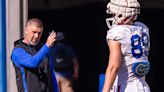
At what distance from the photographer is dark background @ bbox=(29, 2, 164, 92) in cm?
912

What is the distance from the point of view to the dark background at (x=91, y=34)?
9.12 m

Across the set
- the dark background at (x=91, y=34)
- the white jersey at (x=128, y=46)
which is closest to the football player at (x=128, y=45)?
the white jersey at (x=128, y=46)

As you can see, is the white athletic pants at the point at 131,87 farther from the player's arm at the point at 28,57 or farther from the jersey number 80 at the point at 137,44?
the player's arm at the point at 28,57

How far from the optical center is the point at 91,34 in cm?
970

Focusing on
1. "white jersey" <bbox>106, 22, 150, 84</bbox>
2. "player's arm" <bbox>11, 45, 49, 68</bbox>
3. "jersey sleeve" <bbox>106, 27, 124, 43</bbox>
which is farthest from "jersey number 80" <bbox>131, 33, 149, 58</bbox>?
"player's arm" <bbox>11, 45, 49, 68</bbox>

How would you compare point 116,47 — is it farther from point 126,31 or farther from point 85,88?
point 85,88

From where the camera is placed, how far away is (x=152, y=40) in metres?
9.40

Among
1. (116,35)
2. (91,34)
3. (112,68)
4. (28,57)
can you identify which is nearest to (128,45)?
(116,35)

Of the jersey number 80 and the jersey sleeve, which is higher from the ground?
the jersey sleeve

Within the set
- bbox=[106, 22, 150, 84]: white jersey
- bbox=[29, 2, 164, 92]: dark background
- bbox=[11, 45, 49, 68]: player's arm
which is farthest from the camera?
bbox=[29, 2, 164, 92]: dark background

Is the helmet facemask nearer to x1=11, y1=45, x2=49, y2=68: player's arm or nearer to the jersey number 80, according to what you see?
the jersey number 80

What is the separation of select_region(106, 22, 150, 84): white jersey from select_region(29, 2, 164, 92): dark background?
368 cm

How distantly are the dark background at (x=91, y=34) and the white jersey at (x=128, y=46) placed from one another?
12.1ft

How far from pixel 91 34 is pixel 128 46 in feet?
15.4
